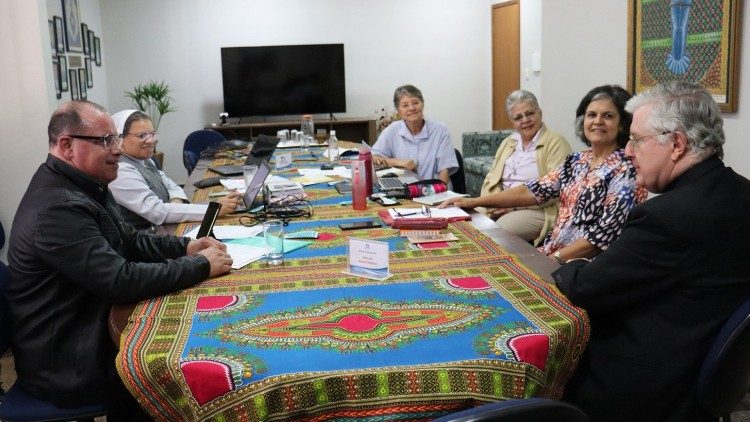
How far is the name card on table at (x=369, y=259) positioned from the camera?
204 centimetres

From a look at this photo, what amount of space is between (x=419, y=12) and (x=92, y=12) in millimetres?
3784

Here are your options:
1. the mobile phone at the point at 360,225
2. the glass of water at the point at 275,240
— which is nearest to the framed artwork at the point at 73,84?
the mobile phone at the point at 360,225

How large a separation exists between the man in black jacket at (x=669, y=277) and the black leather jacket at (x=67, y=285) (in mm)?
1164

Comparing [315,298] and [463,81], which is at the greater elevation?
[463,81]

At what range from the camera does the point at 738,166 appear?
306cm

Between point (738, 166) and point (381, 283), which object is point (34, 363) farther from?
point (738, 166)

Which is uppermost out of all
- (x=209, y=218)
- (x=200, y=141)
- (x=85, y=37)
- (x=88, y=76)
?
(x=85, y=37)

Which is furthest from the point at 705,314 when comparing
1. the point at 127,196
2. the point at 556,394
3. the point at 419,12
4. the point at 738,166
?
the point at 419,12

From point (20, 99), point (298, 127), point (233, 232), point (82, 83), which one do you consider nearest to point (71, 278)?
point (233, 232)

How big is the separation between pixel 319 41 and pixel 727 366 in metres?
7.32

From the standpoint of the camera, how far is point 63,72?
5547 millimetres

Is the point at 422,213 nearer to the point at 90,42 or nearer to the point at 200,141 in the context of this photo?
the point at 200,141

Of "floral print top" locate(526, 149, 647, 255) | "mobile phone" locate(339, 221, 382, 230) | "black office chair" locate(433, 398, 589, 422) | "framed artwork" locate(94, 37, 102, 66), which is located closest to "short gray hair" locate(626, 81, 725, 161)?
"floral print top" locate(526, 149, 647, 255)

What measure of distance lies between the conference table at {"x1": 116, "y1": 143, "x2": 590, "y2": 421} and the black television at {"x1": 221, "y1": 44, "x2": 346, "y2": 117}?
613cm
